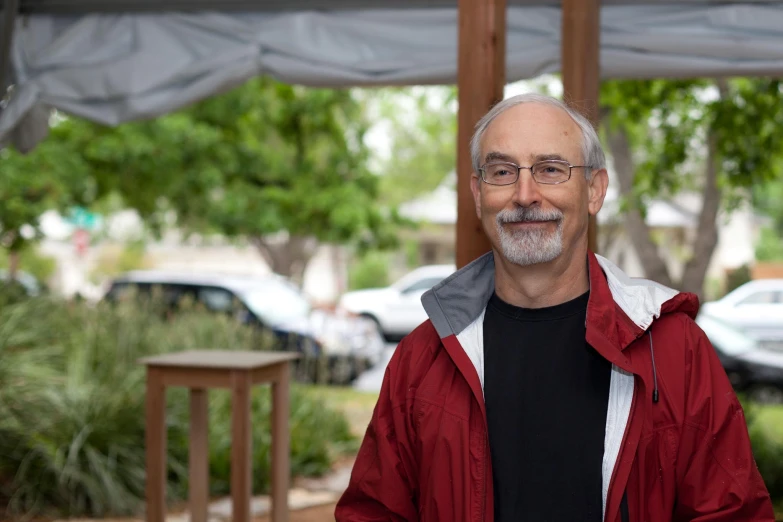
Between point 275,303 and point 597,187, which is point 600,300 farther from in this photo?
point 275,303

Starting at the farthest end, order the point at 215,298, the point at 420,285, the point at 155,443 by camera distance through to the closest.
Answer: the point at 420,285 → the point at 215,298 → the point at 155,443

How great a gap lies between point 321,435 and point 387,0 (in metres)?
4.44

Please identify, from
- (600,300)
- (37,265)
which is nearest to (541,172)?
(600,300)

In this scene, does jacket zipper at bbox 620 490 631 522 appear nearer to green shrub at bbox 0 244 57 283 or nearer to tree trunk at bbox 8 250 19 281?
tree trunk at bbox 8 250 19 281

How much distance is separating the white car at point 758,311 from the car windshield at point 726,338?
11.7 inches

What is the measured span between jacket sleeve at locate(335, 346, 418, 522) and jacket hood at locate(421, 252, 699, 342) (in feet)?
0.65

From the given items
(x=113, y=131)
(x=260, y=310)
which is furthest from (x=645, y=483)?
(x=113, y=131)

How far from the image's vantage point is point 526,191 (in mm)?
2334

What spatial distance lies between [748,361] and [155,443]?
26.4 feet

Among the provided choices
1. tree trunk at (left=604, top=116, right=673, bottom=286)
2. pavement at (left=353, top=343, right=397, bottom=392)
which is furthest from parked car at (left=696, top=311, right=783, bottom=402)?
pavement at (left=353, top=343, right=397, bottom=392)

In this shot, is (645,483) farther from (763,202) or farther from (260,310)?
(763,202)

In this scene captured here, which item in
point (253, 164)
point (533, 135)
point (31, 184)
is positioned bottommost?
point (533, 135)

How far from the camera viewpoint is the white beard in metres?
2.33

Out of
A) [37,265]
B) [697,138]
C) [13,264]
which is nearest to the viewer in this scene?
[697,138]
